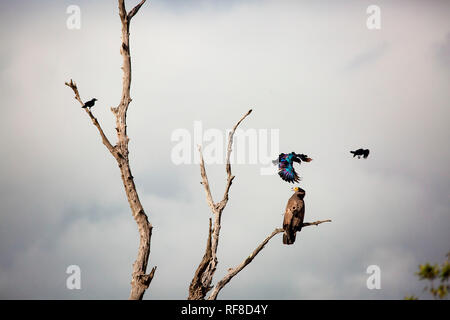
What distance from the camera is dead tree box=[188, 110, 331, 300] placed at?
50.0 feet

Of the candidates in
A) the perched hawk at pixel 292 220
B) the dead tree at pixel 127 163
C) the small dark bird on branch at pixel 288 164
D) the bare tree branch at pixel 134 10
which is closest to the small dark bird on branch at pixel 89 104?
the dead tree at pixel 127 163

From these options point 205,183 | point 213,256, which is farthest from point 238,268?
point 205,183

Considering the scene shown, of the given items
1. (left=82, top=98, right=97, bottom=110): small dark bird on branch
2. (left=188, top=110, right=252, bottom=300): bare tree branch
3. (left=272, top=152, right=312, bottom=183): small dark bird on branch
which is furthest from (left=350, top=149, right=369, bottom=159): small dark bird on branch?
(left=82, top=98, right=97, bottom=110): small dark bird on branch

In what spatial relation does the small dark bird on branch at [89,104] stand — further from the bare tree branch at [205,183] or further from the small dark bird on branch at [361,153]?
the small dark bird on branch at [361,153]

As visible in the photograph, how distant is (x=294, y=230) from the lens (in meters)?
16.2

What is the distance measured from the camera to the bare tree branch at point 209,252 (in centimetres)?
1522

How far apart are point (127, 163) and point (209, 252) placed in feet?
10.0

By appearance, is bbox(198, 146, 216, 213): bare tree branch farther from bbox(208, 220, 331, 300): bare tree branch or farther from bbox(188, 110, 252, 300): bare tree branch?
bbox(208, 220, 331, 300): bare tree branch

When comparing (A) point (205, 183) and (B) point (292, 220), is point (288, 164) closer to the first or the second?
(B) point (292, 220)
